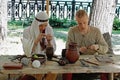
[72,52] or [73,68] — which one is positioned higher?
[72,52]

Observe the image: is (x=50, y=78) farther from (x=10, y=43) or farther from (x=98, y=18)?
(x=10, y=43)

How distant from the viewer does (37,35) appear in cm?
431

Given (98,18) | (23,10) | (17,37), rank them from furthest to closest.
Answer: (23,10) < (17,37) < (98,18)

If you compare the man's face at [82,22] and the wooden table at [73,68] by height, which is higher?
the man's face at [82,22]

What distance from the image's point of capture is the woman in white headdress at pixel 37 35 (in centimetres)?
418

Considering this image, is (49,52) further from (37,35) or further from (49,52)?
(37,35)

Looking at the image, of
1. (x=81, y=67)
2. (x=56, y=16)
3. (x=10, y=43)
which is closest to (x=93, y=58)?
(x=81, y=67)

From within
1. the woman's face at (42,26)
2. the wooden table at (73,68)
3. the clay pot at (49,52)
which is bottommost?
the wooden table at (73,68)

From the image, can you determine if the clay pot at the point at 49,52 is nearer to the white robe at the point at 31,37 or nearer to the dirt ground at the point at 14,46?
the white robe at the point at 31,37

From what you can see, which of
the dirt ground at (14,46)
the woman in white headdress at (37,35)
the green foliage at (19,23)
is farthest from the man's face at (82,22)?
the green foliage at (19,23)

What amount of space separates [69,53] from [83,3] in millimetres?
9741

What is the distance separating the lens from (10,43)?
28.4ft

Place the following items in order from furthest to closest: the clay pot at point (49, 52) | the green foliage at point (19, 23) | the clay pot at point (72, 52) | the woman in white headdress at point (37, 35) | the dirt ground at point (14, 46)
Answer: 1. the green foliage at point (19, 23)
2. the dirt ground at point (14, 46)
3. the woman in white headdress at point (37, 35)
4. the clay pot at point (49, 52)
5. the clay pot at point (72, 52)

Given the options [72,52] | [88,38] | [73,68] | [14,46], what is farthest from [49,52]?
[14,46]
